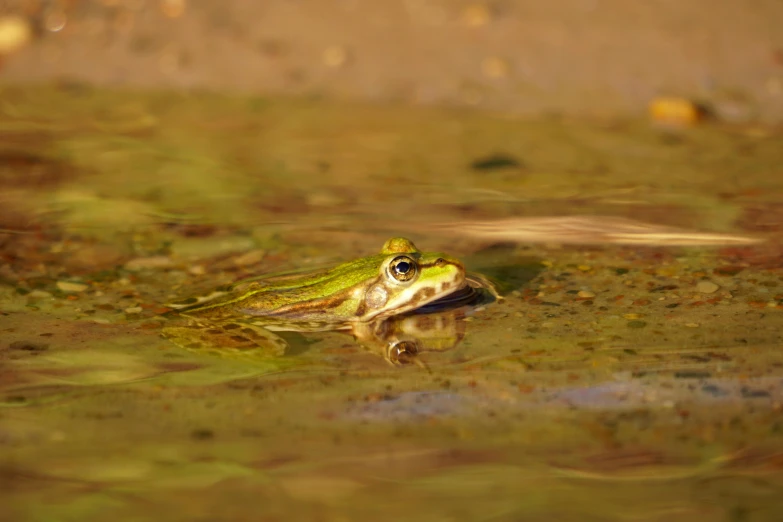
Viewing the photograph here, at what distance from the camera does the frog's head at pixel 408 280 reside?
3.79 metres

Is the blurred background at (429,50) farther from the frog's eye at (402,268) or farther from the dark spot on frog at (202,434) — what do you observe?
the dark spot on frog at (202,434)

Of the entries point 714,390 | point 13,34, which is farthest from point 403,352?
point 13,34

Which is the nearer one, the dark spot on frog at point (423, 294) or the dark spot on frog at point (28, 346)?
the dark spot on frog at point (28, 346)

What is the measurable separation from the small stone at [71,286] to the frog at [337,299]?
50 cm

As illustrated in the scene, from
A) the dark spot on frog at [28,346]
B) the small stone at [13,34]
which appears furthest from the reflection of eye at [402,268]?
the small stone at [13,34]

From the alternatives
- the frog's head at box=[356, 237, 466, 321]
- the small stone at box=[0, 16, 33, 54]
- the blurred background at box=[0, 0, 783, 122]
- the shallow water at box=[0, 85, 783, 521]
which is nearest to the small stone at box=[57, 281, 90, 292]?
the shallow water at box=[0, 85, 783, 521]

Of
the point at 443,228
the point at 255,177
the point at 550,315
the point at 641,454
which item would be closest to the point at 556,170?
the point at 443,228

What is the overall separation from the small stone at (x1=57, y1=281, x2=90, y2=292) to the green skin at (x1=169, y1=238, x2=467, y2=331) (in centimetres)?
55

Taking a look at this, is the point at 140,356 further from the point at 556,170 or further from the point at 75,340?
the point at 556,170

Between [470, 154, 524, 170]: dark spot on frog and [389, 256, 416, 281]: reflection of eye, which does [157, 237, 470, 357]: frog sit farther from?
[470, 154, 524, 170]: dark spot on frog

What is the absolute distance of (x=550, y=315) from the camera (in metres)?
3.86

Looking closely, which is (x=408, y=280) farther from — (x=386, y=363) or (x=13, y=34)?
(x=13, y=34)

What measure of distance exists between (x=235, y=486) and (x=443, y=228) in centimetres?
218

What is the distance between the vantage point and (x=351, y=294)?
3.85 meters
